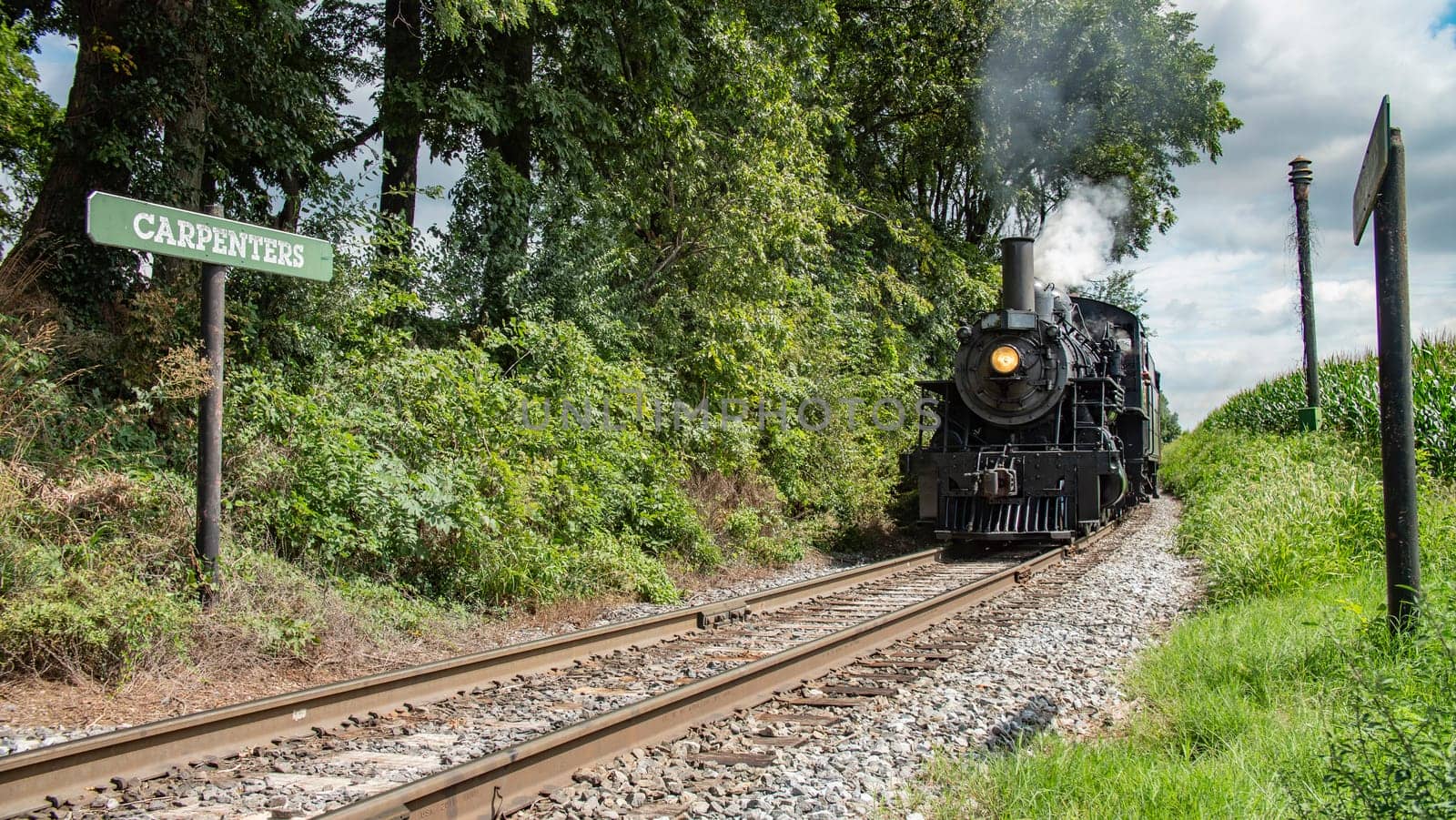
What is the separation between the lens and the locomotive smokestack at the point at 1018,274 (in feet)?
40.3

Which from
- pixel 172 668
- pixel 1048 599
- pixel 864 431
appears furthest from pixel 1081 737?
pixel 864 431

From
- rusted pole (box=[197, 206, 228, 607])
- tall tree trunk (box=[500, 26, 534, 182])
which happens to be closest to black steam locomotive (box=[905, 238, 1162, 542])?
tall tree trunk (box=[500, 26, 534, 182])

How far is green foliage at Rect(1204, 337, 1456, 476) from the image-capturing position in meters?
13.4

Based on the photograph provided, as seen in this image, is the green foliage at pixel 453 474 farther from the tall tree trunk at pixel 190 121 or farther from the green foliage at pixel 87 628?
the tall tree trunk at pixel 190 121

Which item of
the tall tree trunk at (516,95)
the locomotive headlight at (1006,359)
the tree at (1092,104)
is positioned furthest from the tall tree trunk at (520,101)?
the tree at (1092,104)

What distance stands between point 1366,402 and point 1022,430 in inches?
348

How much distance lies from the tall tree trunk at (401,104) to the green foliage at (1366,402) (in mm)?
10746

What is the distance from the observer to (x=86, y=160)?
873cm

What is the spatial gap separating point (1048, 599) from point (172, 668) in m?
6.45

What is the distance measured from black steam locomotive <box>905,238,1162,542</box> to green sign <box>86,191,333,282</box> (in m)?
7.93

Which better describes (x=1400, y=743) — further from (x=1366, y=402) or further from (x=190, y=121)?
(x=1366, y=402)

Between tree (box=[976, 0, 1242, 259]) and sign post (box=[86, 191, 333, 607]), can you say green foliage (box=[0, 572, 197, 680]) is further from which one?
tree (box=[976, 0, 1242, 259])

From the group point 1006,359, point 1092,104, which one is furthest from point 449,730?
point 1092,104

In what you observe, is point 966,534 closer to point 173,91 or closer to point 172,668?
point 172,668
